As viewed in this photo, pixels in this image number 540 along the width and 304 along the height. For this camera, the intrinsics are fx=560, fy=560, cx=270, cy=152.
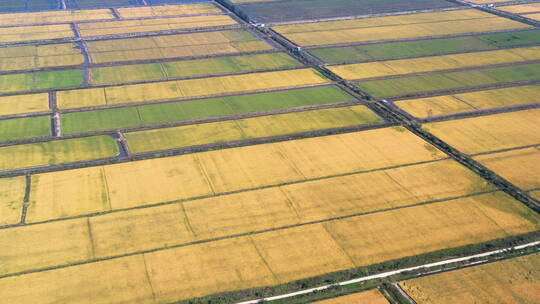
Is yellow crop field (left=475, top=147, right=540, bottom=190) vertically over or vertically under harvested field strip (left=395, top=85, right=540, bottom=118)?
under

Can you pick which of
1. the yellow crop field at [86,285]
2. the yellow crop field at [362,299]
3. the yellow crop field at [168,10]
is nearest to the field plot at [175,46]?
the yellow crop field at [168,10]

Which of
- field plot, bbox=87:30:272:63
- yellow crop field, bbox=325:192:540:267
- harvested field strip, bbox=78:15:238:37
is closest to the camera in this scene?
yellow crop field, bbox=325:192:540:267

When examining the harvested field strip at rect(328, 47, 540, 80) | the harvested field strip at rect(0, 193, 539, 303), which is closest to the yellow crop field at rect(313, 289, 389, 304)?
the harvested field strip at rect(0, 193, 539, 303)

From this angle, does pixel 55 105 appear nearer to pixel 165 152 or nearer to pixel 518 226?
pixel 165 152

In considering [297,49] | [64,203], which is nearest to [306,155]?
[64,203]

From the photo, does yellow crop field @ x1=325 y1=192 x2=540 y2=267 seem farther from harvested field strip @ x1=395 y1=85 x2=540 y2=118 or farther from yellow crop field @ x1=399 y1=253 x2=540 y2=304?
harvested field strip @ x1=395 y1=85 x2=540 y2=118

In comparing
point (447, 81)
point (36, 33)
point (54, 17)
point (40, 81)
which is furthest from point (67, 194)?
point (54, 17)

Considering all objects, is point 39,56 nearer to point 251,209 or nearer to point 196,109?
point 196,109

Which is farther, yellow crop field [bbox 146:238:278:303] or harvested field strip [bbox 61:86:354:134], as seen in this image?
harvested field strip [bbox 61:86:354:134]
